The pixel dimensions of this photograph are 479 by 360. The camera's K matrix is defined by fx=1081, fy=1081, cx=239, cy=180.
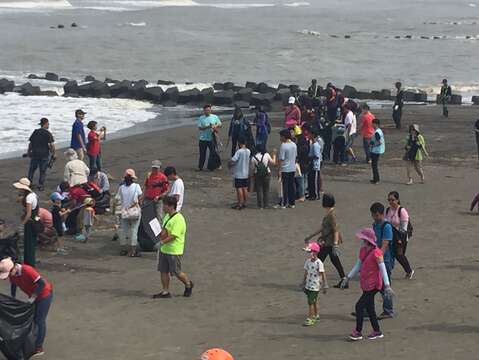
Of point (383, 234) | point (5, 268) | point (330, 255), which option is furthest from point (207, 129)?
point (5, 268)

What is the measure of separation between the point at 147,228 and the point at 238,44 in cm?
5889

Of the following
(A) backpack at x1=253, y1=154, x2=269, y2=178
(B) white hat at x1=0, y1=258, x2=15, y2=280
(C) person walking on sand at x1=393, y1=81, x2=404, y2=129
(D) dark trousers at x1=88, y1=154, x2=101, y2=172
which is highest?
(C) person walking on sand at x1=393, y1=81, x2=404, y2=129

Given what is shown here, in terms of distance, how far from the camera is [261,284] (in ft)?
46.9

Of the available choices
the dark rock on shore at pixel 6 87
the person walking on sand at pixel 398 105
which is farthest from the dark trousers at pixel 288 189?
the dark rock on shore at pixel 6 87

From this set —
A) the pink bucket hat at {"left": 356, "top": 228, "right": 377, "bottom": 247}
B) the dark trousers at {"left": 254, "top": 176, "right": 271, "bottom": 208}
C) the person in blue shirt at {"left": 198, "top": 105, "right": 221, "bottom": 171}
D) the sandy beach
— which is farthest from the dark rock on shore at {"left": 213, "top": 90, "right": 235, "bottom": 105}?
the pink bucket hat at {"left": 356, "top": 228, "right": 377, "bottom": 247}

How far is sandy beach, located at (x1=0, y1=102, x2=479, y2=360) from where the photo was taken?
11.6m

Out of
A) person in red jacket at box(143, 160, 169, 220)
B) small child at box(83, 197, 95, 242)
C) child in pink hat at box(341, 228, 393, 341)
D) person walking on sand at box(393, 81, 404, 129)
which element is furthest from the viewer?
person walking on sand at box(393, 81, 404, 129)

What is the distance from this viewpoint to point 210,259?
1579 centimetres

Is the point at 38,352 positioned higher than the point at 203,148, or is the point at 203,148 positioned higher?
the point at 203,148

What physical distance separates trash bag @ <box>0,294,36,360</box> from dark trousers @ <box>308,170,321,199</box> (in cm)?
926

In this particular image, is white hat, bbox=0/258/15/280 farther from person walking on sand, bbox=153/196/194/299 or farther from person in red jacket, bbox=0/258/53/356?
person walking on sand, bbox=153/196/194/299

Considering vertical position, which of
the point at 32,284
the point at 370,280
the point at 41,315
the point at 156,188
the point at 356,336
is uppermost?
the point at 156,188

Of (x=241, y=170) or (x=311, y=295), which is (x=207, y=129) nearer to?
(x=241, y=170)

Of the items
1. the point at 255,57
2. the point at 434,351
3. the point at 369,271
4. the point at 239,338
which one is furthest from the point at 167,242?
the point at 255,57
